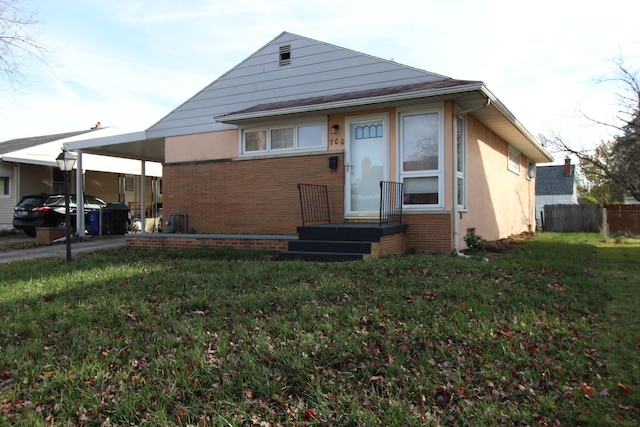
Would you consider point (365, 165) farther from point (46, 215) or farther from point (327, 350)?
point (46, 215)

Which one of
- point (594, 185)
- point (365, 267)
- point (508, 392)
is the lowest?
point (508, 392)

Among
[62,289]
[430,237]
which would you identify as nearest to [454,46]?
[430,237]

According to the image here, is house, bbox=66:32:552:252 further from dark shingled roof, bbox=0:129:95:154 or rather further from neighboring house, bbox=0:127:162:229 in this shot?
dark shingled roof, bbox=0:129:95:154

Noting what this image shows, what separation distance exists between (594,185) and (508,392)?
151ft

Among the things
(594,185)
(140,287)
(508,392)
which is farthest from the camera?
(594,185)

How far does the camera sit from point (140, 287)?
588 centimetres

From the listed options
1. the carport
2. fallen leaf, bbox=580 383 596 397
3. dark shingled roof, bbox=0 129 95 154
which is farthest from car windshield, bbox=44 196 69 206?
fallen leaf, bbox=580 383 596 397

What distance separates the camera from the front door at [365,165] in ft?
30.5

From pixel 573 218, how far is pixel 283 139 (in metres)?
16.7

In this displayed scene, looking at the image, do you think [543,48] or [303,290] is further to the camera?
[543,48]

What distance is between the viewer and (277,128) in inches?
416

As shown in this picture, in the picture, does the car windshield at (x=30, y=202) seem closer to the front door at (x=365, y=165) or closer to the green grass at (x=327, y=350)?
the green grass at (x=327, y=350)

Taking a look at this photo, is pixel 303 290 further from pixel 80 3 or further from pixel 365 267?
pixel 80 3

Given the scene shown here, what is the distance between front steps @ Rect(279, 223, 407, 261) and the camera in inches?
298
